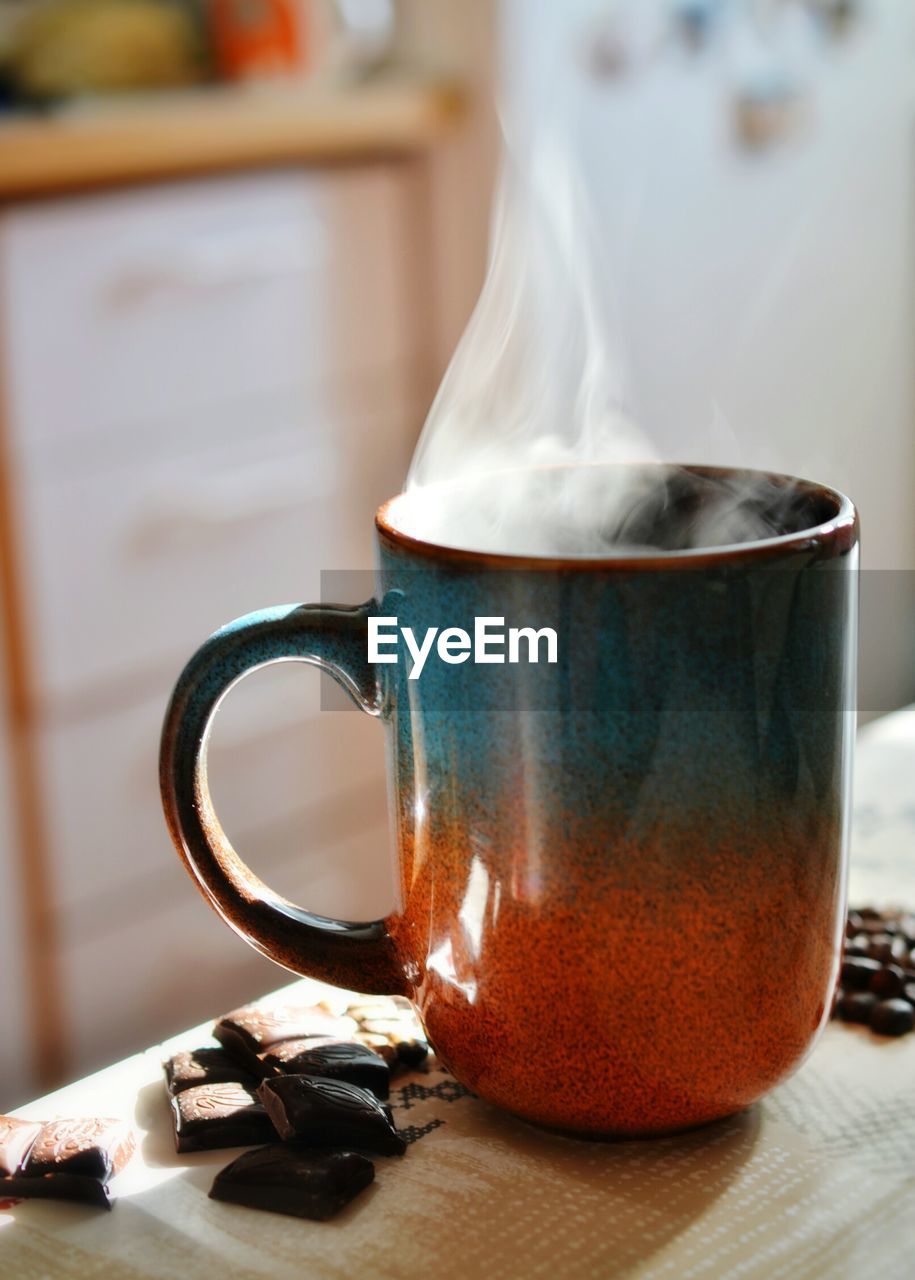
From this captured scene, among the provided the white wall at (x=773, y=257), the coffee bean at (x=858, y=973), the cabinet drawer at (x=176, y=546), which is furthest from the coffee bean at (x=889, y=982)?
the white wall at (x=773, y=257)

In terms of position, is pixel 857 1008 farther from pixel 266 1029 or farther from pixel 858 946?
pixel 266 1029

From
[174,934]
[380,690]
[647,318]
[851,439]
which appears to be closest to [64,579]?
[174,934]

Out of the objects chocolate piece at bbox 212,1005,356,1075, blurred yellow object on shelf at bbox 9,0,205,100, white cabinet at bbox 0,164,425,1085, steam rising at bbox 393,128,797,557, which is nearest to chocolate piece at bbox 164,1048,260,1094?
chocolate piece at bbox 212,1005,356,1075

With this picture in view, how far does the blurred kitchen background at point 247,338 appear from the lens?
1410 mm

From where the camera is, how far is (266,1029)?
505 millimetres

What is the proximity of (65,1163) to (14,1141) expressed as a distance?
0.03 m

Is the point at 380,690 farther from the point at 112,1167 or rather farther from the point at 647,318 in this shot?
the point at 647,318

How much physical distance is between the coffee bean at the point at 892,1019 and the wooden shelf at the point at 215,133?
1081 mm

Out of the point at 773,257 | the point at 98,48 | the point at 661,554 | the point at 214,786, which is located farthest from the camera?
the point at 773,257

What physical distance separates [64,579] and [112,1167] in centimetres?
103

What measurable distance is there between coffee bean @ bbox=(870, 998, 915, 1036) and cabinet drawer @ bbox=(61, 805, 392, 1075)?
1.06m

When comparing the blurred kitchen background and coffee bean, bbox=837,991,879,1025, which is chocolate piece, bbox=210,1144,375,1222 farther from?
the blurred kitchen background

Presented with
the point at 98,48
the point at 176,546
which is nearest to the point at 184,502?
the point at 176,546

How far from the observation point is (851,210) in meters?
2.25
